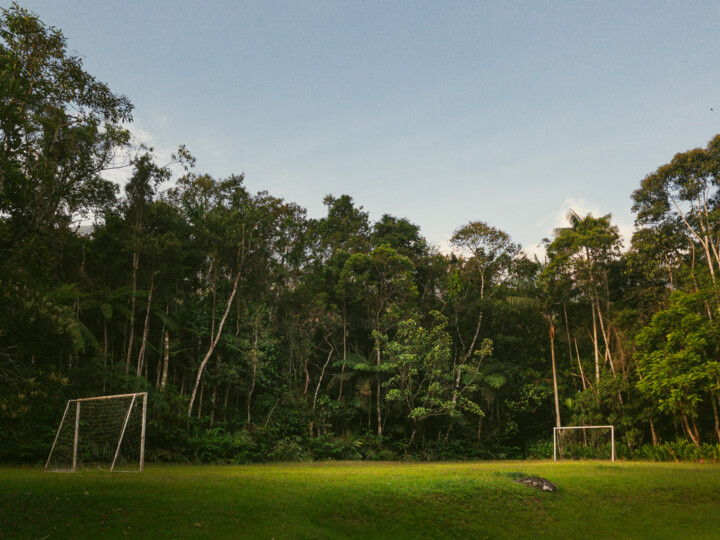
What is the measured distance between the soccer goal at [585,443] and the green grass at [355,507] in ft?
34.7

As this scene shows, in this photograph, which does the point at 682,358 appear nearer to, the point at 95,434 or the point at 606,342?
the point at 606,342

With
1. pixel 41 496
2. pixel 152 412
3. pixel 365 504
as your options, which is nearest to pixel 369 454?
pixel 152 412

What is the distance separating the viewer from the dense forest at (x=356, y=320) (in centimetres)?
1939

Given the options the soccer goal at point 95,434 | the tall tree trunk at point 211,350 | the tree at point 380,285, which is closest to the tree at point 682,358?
the tree at point 380,285

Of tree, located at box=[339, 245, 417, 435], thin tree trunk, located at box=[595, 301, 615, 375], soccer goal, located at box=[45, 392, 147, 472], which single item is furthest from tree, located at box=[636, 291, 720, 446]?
soccer goal, located at box=[45, 392, 147, 472]

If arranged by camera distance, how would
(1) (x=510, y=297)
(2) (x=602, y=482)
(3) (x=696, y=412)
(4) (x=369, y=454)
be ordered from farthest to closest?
(1) (x=510, y=297) → (4) (x=369, y=454) → (3) (x=696, y=412) → (2) (x=602, y=482)

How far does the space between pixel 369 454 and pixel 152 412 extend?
34.9 ft

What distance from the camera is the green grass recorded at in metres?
8.19

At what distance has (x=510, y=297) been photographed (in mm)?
26812

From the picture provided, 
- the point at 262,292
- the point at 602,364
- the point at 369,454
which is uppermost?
the point at 262,292

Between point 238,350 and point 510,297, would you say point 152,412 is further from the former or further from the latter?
point 510,297

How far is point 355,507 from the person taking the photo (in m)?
10.2

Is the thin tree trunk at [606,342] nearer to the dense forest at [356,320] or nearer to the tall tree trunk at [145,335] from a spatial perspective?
the dense forest at [356,320]

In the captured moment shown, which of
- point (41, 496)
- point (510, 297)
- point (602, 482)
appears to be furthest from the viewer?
point (510, 297)
